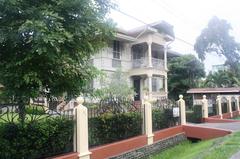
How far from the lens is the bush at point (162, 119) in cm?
1377

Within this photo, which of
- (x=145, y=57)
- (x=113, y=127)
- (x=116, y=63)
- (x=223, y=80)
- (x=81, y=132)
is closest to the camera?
(x=81, y=132)

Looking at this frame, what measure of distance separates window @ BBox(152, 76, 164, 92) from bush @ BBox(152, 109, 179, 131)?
14.0 metres

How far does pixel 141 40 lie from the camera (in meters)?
28.8

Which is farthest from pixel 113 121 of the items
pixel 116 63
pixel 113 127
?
pixel 116 63

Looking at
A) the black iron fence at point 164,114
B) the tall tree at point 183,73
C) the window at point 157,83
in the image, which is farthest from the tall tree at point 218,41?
the black iron fence at point 164,114

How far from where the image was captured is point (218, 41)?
3503cm

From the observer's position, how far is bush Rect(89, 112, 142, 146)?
9.88 metres

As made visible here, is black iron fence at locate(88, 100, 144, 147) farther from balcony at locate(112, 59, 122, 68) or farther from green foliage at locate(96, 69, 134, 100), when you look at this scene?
balcony at locate(112, 59, 122, 68)

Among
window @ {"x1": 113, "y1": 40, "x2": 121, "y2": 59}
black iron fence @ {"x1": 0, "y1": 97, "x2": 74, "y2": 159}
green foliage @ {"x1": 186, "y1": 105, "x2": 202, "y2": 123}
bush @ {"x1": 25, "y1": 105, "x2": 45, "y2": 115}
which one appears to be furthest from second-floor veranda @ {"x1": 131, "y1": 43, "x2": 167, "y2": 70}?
bush @ {"x1": 25, "y1": 105, "x2": 45, "y2": 115}

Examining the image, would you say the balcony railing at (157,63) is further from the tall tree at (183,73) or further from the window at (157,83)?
the tall tree at (183,73)

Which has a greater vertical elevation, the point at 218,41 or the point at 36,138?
the point at 218,41

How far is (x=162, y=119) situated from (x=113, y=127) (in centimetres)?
421

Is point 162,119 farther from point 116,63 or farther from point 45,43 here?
point 116,63

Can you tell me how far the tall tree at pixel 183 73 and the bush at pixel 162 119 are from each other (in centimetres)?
1925
